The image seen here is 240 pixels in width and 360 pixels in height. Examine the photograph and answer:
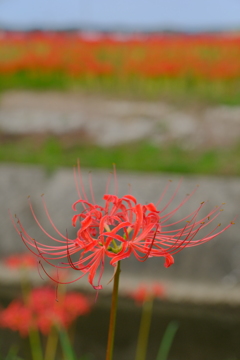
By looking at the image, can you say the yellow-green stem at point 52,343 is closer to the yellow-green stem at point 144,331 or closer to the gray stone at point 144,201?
the yellow-green stem at point 144,331

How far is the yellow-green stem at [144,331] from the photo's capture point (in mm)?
815

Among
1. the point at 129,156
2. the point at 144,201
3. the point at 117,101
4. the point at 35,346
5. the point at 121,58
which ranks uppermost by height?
the point at 121,58

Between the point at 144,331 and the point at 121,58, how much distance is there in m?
1.00

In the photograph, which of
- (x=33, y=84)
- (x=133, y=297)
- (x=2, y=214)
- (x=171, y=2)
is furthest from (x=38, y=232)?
(x=171, y=2)

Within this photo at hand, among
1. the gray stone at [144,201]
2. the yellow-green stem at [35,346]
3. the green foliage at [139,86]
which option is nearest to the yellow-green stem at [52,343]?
the yellow-green stem at [35,346]

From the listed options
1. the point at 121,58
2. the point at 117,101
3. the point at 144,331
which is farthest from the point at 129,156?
the point at 144,331

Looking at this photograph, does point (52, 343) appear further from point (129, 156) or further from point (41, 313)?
point (129, 156)

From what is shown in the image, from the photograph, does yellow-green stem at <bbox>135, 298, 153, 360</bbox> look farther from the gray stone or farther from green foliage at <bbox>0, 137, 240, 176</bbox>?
green foliage at <bbox>0, 137, 240, 176</bbox>

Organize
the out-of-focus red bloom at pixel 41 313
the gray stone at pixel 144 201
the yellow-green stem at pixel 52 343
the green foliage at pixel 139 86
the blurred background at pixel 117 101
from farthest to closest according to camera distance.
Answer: the green foliage at pixel 139 86 < the blurred background at pixel 117 101 < the gray stone at pixel 144 201 < the yellow-green stem at pixel 52 343 < the out-of-focus red bloom at pixel 41 313

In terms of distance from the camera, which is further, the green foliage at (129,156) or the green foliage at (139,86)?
the green foliage at (139,86)

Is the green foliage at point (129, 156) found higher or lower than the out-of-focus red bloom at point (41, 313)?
higher

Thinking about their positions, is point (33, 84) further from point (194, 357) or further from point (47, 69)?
point (194, 357)

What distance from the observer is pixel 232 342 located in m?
0.82

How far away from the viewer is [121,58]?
154 centimetres
